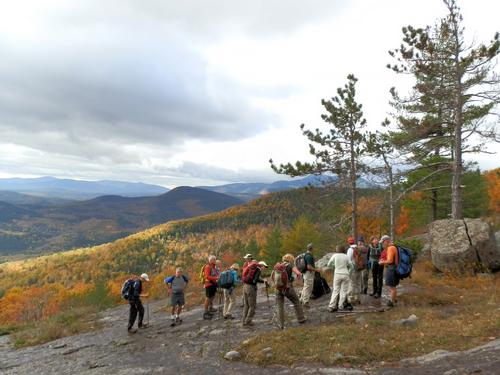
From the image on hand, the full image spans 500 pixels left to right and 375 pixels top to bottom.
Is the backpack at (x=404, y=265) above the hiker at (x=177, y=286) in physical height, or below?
above

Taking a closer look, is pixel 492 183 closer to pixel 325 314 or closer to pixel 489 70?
pixel 489 70

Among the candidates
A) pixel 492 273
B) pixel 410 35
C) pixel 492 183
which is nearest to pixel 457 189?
pixel 492 273

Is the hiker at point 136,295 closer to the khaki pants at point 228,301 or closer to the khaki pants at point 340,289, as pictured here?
the khaki pants at point 228,301

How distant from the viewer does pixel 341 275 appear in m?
12.7

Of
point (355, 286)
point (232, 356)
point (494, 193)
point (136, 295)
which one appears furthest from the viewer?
point (494, 193)

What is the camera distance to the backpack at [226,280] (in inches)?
581

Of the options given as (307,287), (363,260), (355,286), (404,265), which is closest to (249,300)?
(307,287)

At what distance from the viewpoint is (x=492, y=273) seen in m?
16.1

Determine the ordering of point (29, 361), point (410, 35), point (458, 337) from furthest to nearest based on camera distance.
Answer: point (410, 35)
point (29, 361)
point (458, 337)

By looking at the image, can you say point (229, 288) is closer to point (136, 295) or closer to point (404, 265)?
point (136, 295)

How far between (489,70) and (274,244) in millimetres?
33393

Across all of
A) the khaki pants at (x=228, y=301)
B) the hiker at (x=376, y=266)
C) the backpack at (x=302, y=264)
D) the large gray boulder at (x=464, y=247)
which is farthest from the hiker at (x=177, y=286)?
the large gray boulder at (x=464, y=247)

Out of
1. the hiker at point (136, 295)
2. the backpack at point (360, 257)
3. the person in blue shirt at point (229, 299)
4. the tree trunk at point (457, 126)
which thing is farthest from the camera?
the tree trunk at point (457, 126)

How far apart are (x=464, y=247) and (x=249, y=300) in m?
10.3
